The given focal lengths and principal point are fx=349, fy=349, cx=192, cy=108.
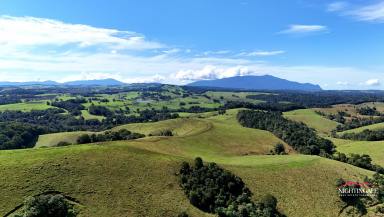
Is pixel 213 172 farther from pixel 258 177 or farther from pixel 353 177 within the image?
pixel 353 177

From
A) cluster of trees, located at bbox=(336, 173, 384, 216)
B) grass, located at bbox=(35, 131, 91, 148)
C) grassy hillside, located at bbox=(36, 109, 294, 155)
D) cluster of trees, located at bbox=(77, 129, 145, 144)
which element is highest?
cluster of trees, located at bbox=(77, 129, 145, 144)

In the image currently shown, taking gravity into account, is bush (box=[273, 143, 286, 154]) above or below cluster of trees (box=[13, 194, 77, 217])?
below

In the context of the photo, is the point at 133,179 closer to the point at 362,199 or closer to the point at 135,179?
the point at 135,179

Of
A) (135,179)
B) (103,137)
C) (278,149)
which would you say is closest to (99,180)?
(135,179)

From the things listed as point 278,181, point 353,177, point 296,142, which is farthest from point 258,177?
point 296,142

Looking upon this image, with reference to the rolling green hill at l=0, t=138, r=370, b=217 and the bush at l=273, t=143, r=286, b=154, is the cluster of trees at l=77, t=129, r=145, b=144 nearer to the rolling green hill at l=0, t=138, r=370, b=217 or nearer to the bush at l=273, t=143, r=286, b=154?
the rolling green hill at l=0, t=138, r=370, b=217

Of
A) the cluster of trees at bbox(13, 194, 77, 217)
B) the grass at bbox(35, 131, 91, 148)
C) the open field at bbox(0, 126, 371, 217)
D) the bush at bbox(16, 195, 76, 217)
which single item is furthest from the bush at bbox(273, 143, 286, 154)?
the grass at bbox(35, 131, 91, 148)

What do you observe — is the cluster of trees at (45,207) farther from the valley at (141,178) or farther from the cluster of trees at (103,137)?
the cluster of trees at (103,137)
